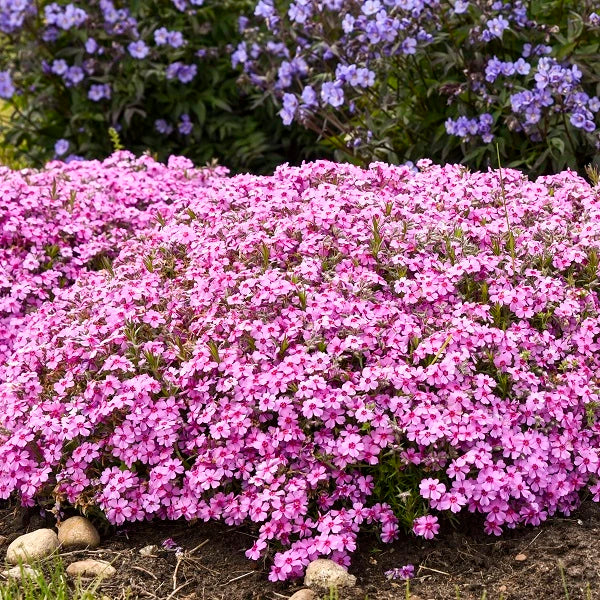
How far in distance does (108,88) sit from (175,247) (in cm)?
299

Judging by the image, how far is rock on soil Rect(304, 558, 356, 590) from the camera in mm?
2980

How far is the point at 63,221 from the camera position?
470cm

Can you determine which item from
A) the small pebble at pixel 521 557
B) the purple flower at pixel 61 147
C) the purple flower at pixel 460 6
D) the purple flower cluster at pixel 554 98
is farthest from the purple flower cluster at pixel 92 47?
the small pebble at pixel 521 557

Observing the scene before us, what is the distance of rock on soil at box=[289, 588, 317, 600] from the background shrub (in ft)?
13.8

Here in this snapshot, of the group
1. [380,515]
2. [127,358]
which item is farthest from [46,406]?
[380,515]

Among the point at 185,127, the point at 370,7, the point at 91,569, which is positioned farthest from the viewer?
the point at 185,127

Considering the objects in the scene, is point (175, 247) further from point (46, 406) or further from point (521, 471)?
point (521, 471)

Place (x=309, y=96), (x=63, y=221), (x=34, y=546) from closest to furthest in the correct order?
(x=34, y=546)
(x=63, y=221)
(x=309, y=96)

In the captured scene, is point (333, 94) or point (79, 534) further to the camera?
point (333, 94)

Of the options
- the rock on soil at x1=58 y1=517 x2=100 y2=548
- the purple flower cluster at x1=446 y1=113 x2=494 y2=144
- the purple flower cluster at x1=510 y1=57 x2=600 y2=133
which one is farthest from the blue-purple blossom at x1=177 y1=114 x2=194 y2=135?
the rock on soil at x1=58 y1=517 x2=100 y2=548

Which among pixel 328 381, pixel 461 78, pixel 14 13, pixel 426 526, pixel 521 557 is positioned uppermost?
pixel 14 13

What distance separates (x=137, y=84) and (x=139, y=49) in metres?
0.25

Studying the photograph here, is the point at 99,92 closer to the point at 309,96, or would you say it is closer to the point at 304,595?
the point at 309,96

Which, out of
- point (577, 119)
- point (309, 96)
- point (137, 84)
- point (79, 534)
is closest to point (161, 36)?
point (137, 84)
